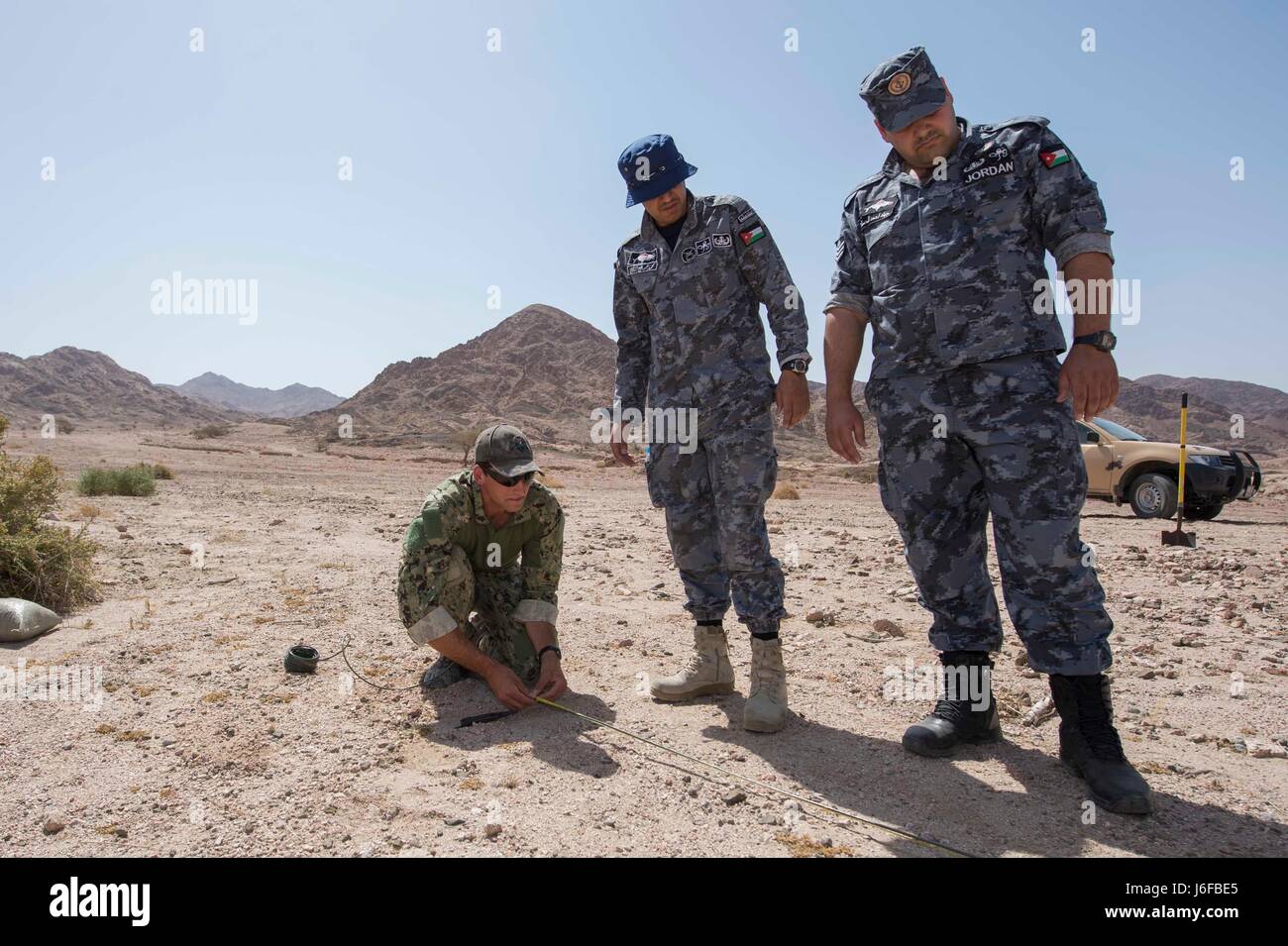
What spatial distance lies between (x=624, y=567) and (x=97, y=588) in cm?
326

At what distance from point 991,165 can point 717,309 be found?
104cm

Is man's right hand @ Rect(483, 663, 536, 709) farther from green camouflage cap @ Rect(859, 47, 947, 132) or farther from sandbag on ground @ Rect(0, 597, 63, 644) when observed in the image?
sandbag on ground @ Rect(0, 597, 63, 644)

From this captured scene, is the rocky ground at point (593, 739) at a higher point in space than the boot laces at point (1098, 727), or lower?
lower

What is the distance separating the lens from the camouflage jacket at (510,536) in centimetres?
334

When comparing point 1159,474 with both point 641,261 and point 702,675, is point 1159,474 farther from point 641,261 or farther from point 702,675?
point 641,261

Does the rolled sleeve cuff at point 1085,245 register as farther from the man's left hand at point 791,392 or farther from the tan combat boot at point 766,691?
the tan combat boot at point 766,691

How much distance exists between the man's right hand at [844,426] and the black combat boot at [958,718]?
772mm

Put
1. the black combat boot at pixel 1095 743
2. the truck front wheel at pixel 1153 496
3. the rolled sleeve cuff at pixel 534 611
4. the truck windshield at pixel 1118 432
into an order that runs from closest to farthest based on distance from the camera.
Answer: the black combat boot at pixel 1095 743 → the rolled sleeve cuff at pixel 534 611 → the truck front wheel at pixel 1153 496 → the truck windshield at pixel 1118 432

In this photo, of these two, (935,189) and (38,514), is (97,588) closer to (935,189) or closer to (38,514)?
(38,514)

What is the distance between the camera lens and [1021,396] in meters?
2.53

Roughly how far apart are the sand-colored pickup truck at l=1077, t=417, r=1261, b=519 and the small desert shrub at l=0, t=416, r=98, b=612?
967 cm

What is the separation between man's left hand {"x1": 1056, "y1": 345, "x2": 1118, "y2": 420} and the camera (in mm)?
2439

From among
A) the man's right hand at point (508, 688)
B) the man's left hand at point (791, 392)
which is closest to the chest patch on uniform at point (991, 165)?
the man's left hand at point (791, 392)
